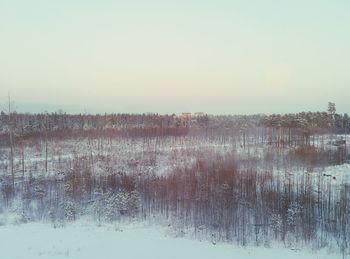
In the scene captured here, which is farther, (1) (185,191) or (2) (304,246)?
(1) (185,191)

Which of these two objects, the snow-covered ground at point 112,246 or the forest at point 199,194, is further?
the forest at point 199,194

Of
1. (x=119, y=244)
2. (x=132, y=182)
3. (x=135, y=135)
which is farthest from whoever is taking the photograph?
(x=135, y=135)

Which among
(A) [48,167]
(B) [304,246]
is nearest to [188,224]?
(B) [304,246]

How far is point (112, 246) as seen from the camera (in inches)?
543

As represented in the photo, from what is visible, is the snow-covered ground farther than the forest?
No

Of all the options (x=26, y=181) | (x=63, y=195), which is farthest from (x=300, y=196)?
(x=26, y=181)

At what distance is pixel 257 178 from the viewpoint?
24.9 m

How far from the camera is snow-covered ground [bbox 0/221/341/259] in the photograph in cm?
1276

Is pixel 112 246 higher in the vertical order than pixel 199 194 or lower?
lower

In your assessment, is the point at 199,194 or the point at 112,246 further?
the point at 199,194

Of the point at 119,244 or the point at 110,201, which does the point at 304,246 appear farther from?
the point at 110,201

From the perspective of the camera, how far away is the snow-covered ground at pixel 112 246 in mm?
12758

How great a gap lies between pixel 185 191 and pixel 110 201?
153 inches

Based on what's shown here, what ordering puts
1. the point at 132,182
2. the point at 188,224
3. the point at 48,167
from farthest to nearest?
1. the point at 48,167
2. the point at 132,182
3. the point at 188,224
